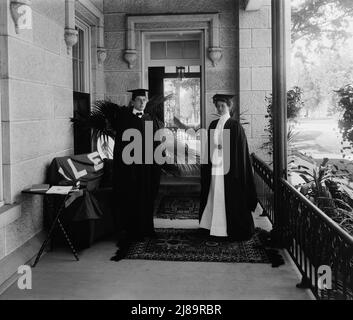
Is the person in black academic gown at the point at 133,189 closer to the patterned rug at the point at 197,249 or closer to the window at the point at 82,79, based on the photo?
the patterned rug at the point at 197,249

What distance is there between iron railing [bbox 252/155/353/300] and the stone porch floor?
0.78ft

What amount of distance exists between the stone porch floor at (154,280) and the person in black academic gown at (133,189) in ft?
1.83

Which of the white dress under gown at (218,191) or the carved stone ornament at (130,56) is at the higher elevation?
the carved stone ornament at (130,56)

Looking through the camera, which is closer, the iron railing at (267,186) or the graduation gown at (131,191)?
the graduation gown at (131,191)

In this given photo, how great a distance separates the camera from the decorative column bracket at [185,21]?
260 inches

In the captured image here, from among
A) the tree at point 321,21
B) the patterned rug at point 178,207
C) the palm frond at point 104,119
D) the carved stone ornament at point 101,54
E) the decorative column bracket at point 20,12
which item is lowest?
the patterned rug at point 178,207

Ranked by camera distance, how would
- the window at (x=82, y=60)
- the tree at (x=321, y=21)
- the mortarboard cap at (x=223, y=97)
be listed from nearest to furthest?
the mortarboard cap at (x=223, y=97)
the window at (x=82, y=60)
the tree at (x=321, y=21)

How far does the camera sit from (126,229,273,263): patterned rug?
382 cm

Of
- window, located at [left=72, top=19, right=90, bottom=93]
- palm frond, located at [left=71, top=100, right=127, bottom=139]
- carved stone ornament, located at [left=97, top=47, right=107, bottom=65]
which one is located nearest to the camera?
palm frond, located at [left=71, top=100, right=127, bottom=139]

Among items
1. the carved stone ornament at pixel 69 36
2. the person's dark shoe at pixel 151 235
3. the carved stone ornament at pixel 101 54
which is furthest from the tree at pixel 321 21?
the person's dark shoe at pixel 151 235

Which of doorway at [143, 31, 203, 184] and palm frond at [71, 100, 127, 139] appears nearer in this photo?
palm frond at [71, 100, 127, 139]

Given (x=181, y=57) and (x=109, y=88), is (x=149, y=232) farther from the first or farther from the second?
(x=181, y=57)

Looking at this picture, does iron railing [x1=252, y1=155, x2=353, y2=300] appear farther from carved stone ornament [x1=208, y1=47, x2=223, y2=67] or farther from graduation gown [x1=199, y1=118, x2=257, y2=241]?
carved stone ornament [x1=208, y1=47, x2=223, y2=67]

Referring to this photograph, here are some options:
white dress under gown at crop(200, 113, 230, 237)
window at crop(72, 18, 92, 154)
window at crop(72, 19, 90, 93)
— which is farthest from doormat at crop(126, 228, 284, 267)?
window at crop(72, 19, 90, 93)
